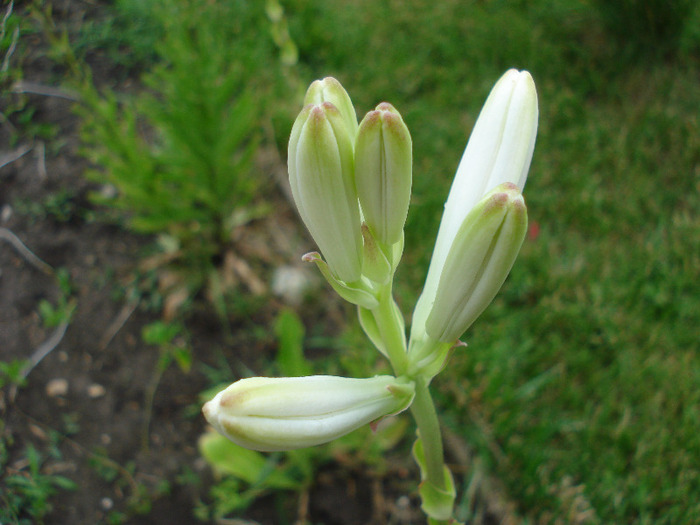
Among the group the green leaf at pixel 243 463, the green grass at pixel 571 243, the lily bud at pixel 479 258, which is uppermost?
the lily bud at pixel 479 258

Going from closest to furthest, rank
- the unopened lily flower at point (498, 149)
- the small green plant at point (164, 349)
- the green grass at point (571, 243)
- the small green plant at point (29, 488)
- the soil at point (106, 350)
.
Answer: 1. the unopened lily flower at point (498, 149)
2. the small green plant at point (29, 488)
3. the green grass at point (571, 243)
4. the soil at point (106, 350)
5. the small green plant at point (164, 349)

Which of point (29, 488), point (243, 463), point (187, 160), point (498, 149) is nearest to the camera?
point (498, 149)

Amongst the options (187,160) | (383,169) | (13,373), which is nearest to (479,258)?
(383,169)

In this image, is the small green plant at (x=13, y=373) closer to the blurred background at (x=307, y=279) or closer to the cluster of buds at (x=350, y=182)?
the blurred background at (x=307, y=279)

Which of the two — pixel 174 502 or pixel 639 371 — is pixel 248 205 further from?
pixel 639 371

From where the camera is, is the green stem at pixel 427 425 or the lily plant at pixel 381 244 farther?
the green stem at pixel 427 425

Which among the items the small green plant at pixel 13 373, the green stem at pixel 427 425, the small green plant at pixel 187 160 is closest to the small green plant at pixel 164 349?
the small green plant at pixel 187 160

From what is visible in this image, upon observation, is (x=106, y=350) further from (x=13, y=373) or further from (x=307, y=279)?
(x=307, y=279)

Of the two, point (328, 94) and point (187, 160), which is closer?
point (328, 94)
